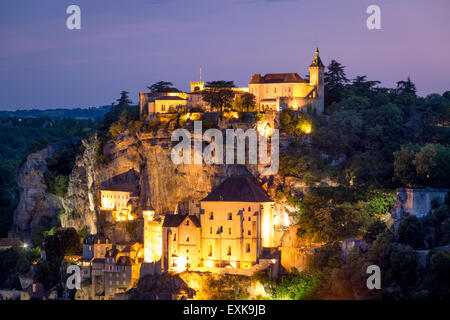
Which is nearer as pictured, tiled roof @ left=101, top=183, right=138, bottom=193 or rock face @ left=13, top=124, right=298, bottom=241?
rock face @ left=13, top=124, right=298, bottom=241

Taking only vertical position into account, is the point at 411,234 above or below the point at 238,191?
below

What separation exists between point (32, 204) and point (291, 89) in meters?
29.9

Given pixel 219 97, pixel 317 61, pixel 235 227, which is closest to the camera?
pixel 235 227

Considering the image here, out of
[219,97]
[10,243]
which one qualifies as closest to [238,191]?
[219,97]

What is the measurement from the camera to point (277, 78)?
6462 cm

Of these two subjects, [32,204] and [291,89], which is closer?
[291,89]

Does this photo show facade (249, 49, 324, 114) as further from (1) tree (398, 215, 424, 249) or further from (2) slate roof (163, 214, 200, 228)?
(1) tree (398, 215, 424, 249)

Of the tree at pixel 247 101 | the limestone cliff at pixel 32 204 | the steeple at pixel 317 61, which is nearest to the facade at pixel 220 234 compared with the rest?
the tree at pixel 247 101

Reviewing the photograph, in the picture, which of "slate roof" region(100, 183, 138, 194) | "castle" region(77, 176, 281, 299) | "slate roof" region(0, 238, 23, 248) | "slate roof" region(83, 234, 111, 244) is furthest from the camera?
"slate roof" region(0, 238, 23, 248)

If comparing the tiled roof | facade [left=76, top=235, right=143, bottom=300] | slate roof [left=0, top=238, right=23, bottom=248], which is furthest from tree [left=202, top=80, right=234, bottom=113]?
slate roof [left=0, top=238, right=23, bottom=248]

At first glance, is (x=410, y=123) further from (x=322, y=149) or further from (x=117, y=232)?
(x=117, y=232)

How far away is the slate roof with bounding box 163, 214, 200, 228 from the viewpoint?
5153cm

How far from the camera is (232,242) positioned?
51344 mm

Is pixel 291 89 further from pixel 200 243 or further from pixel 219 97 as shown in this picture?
pixel 200 243
